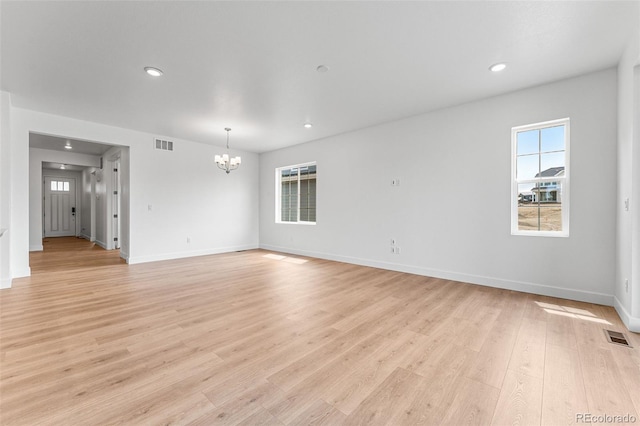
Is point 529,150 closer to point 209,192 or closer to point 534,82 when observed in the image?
point 534,82

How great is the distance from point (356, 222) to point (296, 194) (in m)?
2.19

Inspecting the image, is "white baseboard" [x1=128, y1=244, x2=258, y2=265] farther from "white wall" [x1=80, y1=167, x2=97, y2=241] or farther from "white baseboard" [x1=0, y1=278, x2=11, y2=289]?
"white wall" [x1=80, y1=167, x2=97, y2=241]

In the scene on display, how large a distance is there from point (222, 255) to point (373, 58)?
18.6 feet

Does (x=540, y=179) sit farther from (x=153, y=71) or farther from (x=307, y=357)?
(x=153, y=71)

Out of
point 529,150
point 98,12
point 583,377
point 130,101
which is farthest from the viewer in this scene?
point 130,101

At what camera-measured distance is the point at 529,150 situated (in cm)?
377

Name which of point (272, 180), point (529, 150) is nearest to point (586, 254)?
point (529, 150)

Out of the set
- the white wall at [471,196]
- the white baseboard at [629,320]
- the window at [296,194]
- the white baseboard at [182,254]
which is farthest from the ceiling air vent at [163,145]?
the white baseboard at [629,320]

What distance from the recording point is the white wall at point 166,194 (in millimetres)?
4492

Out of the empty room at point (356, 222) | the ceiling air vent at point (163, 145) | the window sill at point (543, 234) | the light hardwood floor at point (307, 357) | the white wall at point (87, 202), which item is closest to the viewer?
the light hardwood floor at point (307, 357)

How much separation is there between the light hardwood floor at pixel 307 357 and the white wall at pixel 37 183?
525 centimetres

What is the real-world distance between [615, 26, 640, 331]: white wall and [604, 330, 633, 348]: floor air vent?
221 mm

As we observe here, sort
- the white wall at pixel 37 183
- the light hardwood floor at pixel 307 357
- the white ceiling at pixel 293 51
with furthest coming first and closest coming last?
the white wall at pixel 37 183 < the white ceiling at pixel 293 51 < the light hardwood floor at pixel 307 357

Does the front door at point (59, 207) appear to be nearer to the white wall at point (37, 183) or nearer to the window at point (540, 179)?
the white wall at point (37, 183)
